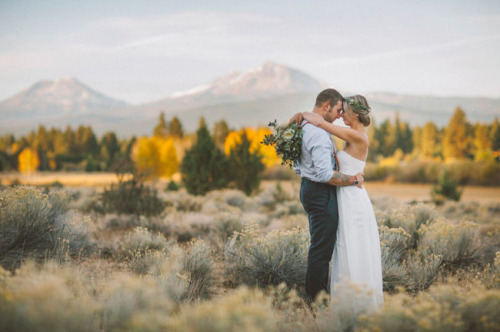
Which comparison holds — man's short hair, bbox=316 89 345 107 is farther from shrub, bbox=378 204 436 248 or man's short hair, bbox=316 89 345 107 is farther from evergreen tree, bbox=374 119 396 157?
evergreen tree, bbox=374 119 396 157

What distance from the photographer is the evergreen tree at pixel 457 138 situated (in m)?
54.6

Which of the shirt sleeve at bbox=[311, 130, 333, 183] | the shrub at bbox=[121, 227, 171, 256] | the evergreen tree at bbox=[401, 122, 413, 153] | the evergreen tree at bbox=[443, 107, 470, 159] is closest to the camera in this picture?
the shirt sleeve at bbox=[311, 130, 333, 183]

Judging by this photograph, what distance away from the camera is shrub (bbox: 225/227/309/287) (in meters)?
4.83

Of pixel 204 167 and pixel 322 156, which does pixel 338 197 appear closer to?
pixel 322 156

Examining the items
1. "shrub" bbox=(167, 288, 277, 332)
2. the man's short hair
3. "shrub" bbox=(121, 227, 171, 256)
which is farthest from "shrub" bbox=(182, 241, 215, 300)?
the man's short hair

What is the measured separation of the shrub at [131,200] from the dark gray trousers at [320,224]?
6326 millimetres

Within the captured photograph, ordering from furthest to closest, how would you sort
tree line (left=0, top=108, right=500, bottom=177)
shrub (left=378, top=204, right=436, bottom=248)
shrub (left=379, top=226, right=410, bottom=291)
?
tree line (left=0, top=108, right=500, bottom=177), shrub (left=378, top=204, right=436, bottom=248), shrub (left=379, top=226, right=410, bottom=291)

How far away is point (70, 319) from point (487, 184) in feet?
127

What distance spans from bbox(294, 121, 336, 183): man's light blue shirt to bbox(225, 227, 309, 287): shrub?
5.29 ft

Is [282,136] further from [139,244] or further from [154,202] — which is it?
[154,202]

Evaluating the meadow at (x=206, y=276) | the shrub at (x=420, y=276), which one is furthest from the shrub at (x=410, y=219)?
the shrub at (x=420, y=276)

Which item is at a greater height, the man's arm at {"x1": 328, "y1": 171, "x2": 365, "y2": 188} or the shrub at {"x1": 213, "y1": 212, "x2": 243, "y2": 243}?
the man's arm at {"x1": 328, "y1": 171, "x2": 365, "y2": 188}

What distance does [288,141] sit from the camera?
147 inches

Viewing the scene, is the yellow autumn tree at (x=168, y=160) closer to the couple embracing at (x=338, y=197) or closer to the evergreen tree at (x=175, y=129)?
the evergreen tree at (x=175, y=129)
